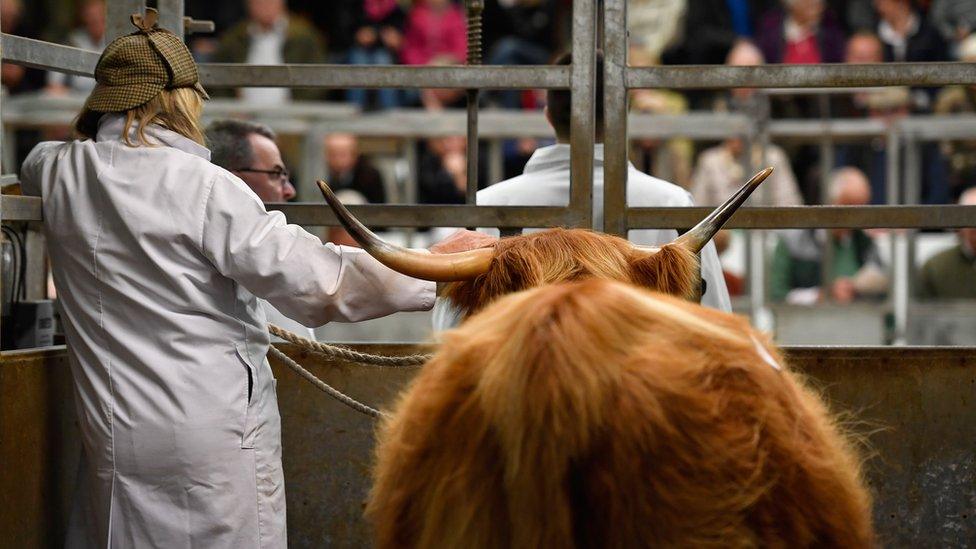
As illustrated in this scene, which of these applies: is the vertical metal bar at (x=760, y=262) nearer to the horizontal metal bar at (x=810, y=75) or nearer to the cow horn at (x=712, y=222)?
the horizontal metal bar at (x=810, y=75)

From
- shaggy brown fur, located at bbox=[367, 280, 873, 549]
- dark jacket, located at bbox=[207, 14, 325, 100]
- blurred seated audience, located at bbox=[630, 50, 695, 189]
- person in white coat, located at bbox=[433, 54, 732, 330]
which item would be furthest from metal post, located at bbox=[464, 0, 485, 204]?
dark jacket, located at bbox=[207, 14, 325, 100]

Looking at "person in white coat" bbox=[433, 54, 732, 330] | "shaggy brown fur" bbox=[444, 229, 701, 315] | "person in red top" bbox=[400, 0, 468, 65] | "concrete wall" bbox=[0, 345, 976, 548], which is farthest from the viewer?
"person in red top" bbox=[400, 0, 468, 65]

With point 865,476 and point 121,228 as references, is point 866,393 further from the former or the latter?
point 121,228

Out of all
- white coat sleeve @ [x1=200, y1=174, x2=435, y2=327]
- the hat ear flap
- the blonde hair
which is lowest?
white coat sleeve @ [x1=200, y1=174, x2=435, y2=327]

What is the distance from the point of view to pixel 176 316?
2.99m

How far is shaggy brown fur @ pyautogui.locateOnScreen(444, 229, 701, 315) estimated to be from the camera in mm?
2867

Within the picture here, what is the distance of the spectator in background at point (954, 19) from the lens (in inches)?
383

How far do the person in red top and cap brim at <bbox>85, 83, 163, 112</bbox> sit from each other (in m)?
7.22

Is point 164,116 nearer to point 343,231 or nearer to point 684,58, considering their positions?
point 343,231

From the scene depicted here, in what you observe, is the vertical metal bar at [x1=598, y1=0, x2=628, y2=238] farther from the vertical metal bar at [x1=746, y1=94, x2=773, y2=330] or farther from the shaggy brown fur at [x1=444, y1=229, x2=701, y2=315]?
the vertical metal bar at [x1=746, y1=94, x2=773, y2=330]

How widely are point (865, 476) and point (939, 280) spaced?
4.78 meters

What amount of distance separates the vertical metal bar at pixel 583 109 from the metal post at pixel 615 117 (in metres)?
0.04

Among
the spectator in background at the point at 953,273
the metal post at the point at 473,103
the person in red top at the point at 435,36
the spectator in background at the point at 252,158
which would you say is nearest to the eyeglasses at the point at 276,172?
the spectator in background at the point at 252,158

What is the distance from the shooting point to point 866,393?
3.65 m
